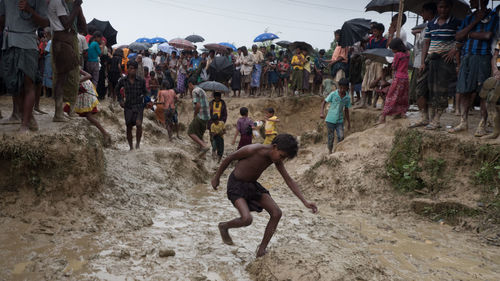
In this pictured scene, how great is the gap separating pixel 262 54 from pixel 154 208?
10.1 m

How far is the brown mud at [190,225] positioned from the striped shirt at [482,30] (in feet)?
4.67

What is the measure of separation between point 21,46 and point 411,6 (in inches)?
311

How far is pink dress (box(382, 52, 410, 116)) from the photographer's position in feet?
25.2

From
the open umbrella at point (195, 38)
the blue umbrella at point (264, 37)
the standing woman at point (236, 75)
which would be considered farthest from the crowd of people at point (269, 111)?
the open umbrella at point (195, 38)

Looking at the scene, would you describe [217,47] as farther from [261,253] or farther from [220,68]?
[261,253]

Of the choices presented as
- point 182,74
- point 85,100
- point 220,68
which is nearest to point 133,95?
point 85,100

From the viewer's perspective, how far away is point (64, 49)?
5.30m

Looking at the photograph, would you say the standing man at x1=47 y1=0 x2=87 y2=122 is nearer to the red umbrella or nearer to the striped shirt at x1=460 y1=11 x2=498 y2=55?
the striped shirt at x1=460 y1=11 x2=498 y2=55

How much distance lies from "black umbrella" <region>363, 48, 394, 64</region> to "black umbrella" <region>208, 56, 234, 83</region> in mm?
6030

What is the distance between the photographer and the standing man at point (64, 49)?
5023 millimetres

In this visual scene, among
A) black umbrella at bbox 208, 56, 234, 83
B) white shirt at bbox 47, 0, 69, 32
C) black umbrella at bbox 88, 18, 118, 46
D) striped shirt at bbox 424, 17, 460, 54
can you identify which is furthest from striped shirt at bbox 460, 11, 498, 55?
black umbrella at bbox 88, 18, 118, 46

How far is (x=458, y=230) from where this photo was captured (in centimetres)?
538

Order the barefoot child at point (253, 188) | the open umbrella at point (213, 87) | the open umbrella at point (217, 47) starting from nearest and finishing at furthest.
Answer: the barefoot child at point (253, 188), the open umbrella at point (213, 87), the open umbrella at point (217, 47)

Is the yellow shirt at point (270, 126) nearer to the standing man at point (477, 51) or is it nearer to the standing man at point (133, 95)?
the standing man at point (133, 95)
